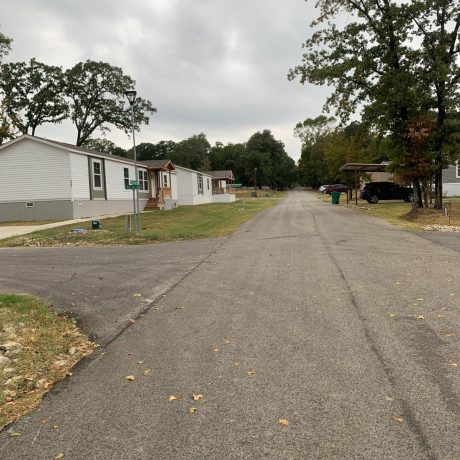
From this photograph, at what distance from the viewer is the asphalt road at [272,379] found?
283 centimetres

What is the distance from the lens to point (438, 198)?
73.6 feet

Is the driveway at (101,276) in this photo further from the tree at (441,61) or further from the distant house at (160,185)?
the distant house at (160,185)

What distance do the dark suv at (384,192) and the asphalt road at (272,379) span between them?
29.4 m

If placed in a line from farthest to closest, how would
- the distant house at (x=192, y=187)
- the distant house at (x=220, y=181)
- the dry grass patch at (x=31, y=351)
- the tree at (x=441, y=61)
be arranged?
the distant house at (x=220, y=181)
the distant house at (x=192, y=187)
the tree at (x=441, y=61)
the dry grass patch at (x=31, y=351)

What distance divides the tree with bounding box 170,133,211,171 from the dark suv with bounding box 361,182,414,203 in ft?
204

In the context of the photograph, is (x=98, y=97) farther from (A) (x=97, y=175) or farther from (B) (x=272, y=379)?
(B) (x=272, y=379)

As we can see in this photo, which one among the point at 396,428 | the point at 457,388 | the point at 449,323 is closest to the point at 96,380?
the point at 396,428

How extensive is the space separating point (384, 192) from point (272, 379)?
34837 mm

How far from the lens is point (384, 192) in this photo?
3609 cm

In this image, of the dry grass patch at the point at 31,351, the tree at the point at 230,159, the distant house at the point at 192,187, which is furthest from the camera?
the tree at the point at 230,159

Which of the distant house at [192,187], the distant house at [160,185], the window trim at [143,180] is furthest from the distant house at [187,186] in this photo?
the window trim at [143,180]

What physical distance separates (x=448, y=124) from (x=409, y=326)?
60.8 ft

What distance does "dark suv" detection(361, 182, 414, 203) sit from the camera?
3578 centimetres

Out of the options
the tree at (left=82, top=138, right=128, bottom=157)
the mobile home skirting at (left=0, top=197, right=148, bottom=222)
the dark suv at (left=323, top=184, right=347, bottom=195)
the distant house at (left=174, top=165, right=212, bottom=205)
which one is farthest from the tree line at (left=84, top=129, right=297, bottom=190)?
the mobile home skirting at (left=0, top=197, right=148, bottom=222)
